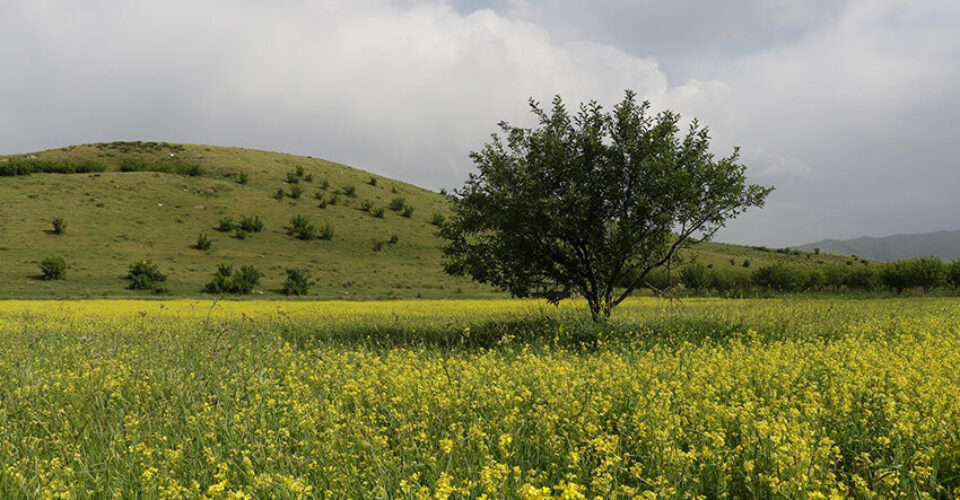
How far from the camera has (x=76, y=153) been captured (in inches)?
3049

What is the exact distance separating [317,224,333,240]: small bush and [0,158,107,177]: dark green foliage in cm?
3445

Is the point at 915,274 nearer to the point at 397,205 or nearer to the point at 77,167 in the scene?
the point at 397,205

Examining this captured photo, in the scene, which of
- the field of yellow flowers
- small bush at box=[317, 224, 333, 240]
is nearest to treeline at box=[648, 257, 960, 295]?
the field of yellow flowers

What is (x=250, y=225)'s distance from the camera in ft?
189

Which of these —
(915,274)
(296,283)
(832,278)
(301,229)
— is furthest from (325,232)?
(915,274)

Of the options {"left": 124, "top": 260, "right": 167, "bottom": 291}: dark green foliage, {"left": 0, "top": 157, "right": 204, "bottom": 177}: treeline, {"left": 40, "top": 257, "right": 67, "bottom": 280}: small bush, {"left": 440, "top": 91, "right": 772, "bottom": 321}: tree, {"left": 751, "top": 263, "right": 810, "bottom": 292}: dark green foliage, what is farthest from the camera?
{"left": 0, "top": 157, "right": 204, "bottom": 177}: treeline

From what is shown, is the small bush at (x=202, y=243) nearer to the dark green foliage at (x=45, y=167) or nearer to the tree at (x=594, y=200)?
the dark green foliage at (x=45, y=167)

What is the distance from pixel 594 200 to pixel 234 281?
3442cm

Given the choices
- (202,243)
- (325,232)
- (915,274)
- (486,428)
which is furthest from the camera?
(325,232)

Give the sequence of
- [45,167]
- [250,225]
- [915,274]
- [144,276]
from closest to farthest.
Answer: [144,276] < [915,274] < [250,225] < [45,167]

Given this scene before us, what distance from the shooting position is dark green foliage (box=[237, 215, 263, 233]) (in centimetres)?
5750

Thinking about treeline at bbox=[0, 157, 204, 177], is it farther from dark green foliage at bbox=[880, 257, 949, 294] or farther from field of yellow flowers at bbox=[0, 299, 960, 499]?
dark green foliage at bbox=[880, 257, 949, 294]

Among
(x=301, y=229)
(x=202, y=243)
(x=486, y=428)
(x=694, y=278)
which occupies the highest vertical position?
(x=301, y=229)

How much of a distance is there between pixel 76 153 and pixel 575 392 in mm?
95841
